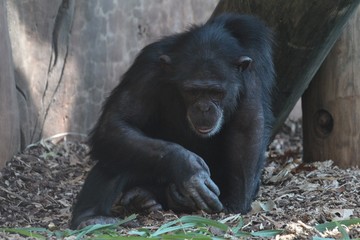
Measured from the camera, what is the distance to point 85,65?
7852mm

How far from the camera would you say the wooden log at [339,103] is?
6.82 m

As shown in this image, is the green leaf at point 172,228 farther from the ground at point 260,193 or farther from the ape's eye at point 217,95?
the ape's eye at point 217,95

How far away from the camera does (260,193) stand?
5.98 m

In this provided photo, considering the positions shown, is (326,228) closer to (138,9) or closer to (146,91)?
(146,91)

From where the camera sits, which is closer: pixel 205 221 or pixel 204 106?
pixel 205 221

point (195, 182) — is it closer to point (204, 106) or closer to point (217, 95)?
point (204, 106)

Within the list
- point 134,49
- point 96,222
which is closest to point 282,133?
point 134,49

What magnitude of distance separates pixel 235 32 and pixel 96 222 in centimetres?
168

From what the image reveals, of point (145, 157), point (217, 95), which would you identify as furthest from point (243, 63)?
point (145, 157)

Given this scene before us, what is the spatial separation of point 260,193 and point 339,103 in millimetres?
1394

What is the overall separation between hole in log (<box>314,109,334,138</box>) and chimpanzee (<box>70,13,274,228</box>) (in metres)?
1.52

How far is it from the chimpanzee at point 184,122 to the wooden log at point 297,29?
61cm

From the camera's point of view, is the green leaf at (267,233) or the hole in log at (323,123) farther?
the hole in log at (323,123)

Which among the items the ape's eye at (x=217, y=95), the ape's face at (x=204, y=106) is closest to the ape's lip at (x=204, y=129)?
the ape's face at (x=204, y=106)
